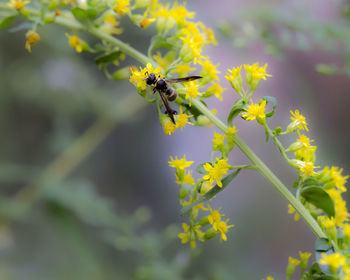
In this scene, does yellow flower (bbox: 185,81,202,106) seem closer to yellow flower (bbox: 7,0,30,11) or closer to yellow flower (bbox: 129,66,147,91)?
yellow flower (bbox: 129,66,147,91)

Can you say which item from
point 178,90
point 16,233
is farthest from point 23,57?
point 178,90

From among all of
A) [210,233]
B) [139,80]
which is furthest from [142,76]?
[210,233]

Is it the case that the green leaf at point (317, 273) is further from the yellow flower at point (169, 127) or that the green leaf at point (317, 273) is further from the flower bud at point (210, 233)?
the yellow flower at point (169, 127)

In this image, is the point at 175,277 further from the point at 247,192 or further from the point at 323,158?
the point at 247,192

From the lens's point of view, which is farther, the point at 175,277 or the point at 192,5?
the point at 192,5

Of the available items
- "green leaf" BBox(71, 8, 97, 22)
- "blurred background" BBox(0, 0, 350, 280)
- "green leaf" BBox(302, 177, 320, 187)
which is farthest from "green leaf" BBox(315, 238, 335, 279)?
"blurred background" BBox(0, 0, 350, 280)

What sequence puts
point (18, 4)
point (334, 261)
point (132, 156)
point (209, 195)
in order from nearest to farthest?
point (334, 261), point (209, 195), point (18, 4), point (132, 156)

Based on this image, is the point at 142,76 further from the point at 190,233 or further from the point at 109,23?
the point at 190,233
